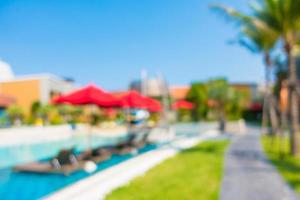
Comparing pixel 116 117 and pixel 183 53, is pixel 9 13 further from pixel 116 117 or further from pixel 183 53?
pixel 116 117

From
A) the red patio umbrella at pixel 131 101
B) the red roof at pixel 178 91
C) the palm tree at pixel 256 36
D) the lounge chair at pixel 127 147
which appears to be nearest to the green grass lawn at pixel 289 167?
the palm tree at pixel 256 36

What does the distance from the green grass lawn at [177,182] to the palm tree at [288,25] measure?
3.98 meters

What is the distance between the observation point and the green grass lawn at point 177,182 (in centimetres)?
634

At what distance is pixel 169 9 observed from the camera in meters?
15.7

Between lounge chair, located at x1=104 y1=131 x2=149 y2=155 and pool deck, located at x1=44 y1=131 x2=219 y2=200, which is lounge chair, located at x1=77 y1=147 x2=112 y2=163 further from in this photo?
pool deck, located at x1=44 y1=131 x2=219 y2=200

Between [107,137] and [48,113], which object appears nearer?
[107,137]

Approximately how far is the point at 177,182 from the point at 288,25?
332 inches

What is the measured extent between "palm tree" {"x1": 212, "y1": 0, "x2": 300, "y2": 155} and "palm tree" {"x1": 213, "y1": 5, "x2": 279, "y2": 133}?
17 centimetres

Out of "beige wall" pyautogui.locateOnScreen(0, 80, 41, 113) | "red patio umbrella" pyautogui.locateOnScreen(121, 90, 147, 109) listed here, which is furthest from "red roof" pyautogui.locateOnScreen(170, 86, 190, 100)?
→ "red patio umbrella" pyautogui.locateOnScreen(121, 90, 147, 109)

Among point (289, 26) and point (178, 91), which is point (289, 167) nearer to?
point (289, 26)

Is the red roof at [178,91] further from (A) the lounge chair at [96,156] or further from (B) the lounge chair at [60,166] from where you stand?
(B) the lounge chair at [60,166]

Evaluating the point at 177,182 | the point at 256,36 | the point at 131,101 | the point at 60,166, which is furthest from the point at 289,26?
the point at 60,166

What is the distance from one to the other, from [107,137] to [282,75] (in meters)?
22.8

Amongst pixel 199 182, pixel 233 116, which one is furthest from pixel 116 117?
Answer: pixel 199 182
